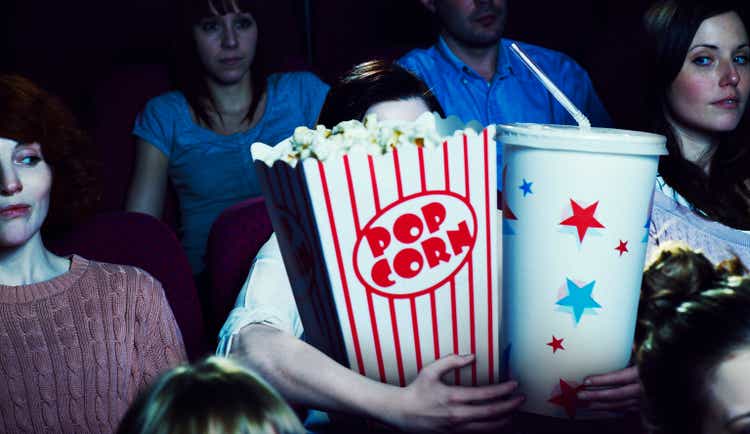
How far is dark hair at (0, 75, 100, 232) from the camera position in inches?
46.0

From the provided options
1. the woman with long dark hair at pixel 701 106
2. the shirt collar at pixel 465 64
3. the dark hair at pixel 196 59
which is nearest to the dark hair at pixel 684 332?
the woman with long dark hair at pixel 701 106

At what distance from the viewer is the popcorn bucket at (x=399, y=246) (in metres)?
0.69

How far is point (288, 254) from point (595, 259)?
295mm

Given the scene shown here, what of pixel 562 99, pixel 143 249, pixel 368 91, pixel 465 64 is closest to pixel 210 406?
pixel 562 99

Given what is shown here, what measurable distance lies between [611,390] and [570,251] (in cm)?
16

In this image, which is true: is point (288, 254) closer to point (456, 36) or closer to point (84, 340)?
point (84, 340)

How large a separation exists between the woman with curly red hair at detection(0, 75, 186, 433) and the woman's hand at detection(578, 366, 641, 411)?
2.26 ft

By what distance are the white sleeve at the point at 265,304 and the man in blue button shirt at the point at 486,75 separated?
1025mm

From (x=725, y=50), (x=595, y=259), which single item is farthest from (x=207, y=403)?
(x=725, y=50)

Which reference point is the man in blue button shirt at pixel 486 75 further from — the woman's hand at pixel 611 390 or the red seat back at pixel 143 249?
the woman's hand at pixel 611 390

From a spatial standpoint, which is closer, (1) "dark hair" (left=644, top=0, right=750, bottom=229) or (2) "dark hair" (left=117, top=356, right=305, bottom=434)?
(2) "dark hair" (left=117, top=356, right=305, bottom=434)

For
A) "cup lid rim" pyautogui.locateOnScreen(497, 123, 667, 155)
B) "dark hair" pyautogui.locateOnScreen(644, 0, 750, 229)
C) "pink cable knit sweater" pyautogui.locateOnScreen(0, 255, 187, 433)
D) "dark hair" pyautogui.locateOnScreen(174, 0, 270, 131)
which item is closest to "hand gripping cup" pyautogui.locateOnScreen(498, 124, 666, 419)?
"cup lid rim" pyautogui.locateOnScreen(497, 123, 667, 155)

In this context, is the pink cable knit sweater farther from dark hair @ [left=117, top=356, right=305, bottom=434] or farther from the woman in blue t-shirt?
the woman in blue t-shirt

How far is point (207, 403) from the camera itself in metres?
0.62
